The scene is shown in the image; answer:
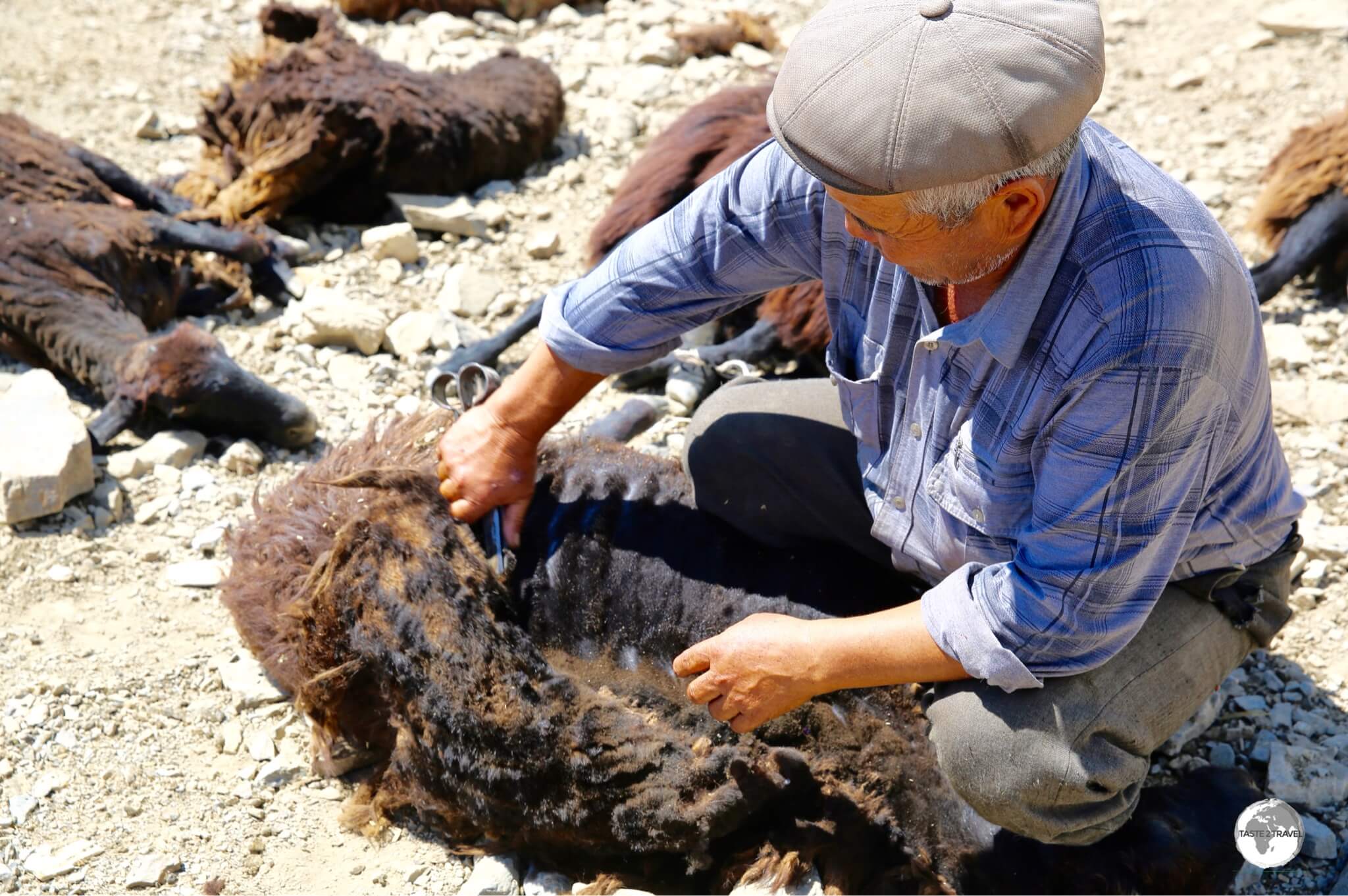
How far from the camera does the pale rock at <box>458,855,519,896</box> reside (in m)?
2.52

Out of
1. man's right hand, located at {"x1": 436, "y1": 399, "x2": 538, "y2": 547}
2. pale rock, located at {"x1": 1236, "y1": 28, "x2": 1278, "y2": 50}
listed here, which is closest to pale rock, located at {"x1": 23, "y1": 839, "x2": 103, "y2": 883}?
man's right hand, located at {"x1": 436, "y1": 399, "x2": 538, "y2": 547}

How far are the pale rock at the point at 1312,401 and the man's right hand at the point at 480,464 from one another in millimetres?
2442

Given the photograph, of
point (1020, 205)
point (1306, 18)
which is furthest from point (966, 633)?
point (1306, 18)

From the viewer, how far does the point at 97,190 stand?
458 centimetres

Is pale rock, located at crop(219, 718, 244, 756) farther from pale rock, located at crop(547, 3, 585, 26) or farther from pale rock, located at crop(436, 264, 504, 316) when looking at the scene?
pale rock, located at crop(547, 3, 585, 26)

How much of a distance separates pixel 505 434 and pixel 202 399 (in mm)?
1536

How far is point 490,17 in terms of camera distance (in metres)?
6.46

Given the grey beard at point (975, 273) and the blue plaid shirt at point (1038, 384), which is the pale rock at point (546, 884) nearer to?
the blue plaid shirt at point (1038, 384)

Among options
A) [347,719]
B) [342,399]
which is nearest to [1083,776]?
[347,719]

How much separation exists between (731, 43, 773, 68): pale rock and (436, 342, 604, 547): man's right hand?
358 cm

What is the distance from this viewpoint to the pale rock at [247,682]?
2934mm

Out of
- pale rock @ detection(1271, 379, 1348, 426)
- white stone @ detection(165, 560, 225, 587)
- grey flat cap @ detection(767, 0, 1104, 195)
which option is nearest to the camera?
grey flat cap @ detection(767, 0, 1104, 195)

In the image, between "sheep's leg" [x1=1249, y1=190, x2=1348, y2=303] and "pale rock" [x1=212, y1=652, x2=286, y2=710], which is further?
"sheep's leg" [x1=1249, y1=190, x2=1348, y2=303]

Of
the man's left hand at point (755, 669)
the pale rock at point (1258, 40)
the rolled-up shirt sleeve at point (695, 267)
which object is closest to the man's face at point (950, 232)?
the rolled-up shirt sleeve at point (695, 267)
